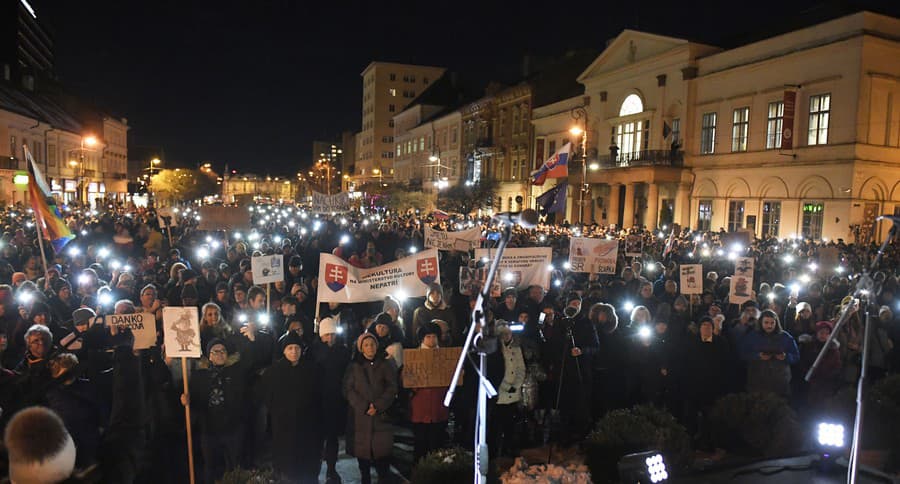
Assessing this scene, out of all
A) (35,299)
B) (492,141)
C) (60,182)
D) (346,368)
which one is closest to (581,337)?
(346,368)

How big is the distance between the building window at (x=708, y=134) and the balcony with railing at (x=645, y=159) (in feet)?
4.03

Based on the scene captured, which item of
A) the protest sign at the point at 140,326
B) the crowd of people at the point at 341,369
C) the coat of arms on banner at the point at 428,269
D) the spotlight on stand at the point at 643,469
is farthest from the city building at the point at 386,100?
the spotlight on stand at the point at 643,469

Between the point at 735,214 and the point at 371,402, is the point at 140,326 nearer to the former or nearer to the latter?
the point at 371,402

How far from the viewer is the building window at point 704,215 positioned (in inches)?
1412

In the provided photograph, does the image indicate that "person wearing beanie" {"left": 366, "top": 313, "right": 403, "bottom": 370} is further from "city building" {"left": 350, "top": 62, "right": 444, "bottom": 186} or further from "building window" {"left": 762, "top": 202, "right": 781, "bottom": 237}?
"city building" {"left": 350, "top": 62, "right": 444, "bottom": 186}

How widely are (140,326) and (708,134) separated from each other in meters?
34.7

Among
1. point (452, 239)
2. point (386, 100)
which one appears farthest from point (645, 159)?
point (386, 100)

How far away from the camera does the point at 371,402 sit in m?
6.45

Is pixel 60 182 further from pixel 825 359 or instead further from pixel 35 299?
pixel 825 359

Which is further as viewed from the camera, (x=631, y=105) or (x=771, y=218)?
(x=631, y=105)

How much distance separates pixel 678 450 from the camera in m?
6.30

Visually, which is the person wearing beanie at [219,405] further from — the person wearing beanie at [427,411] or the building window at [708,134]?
the building window at [708,134]

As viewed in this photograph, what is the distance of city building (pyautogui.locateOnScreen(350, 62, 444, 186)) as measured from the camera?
102 metres

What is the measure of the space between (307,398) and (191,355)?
3.74 feet
